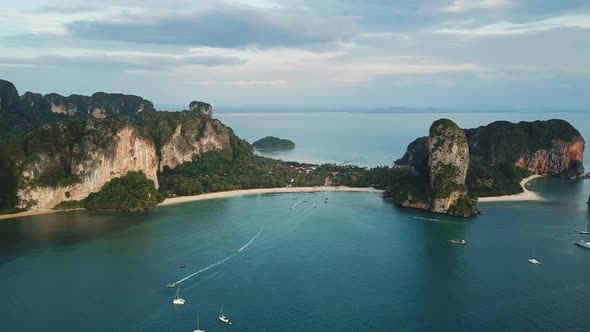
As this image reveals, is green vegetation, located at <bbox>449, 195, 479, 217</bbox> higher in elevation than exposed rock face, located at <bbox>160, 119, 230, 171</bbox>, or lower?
lower

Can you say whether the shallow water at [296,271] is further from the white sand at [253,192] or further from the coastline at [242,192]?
the white sand at [253,192]

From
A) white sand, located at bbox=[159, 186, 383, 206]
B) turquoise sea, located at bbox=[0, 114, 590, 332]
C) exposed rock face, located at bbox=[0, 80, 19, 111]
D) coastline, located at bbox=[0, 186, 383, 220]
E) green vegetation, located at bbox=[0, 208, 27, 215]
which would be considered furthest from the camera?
exposed rock face, located at bbox=[0, 80, 19, 111]

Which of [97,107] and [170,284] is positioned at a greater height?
[97,107]

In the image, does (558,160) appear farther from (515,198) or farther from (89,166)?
(89,166)

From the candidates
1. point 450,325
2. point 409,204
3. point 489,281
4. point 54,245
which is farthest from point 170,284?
point 409,204

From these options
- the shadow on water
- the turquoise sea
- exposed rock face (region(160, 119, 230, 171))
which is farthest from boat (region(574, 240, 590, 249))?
exposed rock face (region(160, 119, 230, 171))

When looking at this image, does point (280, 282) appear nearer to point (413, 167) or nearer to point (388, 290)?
point (388, 290)

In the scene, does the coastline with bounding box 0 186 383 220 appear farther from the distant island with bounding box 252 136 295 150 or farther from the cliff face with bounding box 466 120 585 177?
the distant island with bounding box 252 136 295 150
